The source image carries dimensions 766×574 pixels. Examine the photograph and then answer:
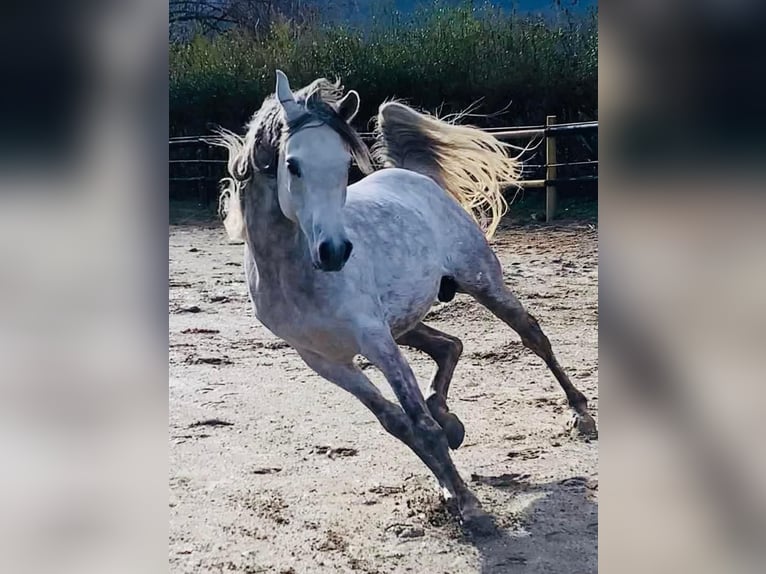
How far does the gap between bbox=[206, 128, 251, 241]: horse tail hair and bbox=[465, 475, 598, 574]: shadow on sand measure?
100 cm

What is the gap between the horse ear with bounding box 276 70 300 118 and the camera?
227 centimetres

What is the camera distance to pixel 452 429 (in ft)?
8.11

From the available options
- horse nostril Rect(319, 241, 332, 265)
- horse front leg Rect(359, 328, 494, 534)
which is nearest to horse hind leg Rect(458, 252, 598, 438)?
horse front leg Rect(359, 328, 494, 534)

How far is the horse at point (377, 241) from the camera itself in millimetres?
2252

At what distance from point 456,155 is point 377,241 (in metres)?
0.40

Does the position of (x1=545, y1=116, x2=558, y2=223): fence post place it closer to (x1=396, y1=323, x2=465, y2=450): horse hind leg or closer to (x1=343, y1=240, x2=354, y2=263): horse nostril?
(x1=396, y1=323, x2=465, y2=450): horse hind leg

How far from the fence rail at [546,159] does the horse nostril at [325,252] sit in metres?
0.57
